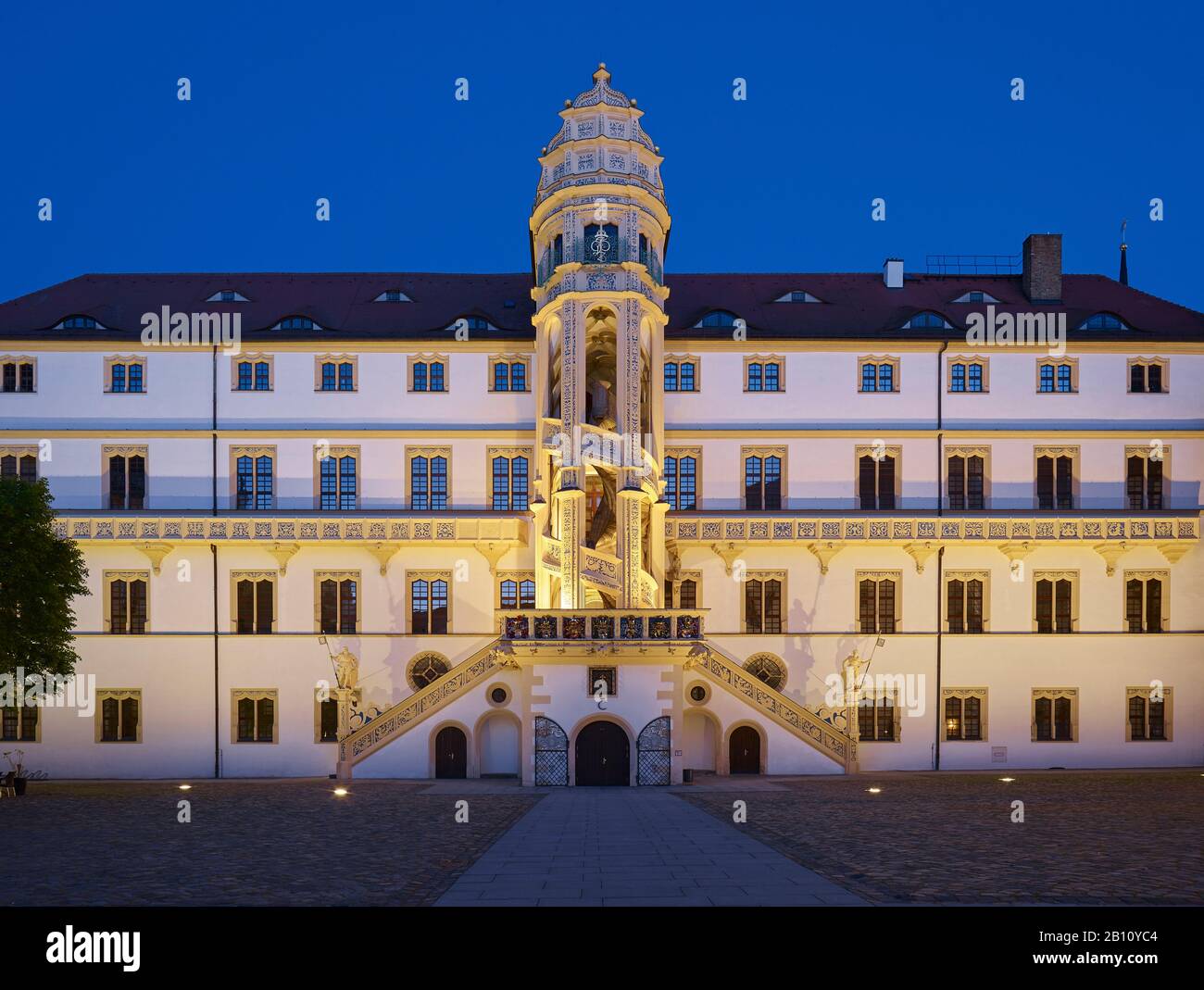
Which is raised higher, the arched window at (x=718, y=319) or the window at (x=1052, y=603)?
the arched window at (x=718, y=319)

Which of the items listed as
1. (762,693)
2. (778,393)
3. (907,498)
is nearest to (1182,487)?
(907,498)

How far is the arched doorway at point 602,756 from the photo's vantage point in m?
38.6

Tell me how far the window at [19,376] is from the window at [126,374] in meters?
3.02

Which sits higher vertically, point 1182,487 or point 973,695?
point 1182,487

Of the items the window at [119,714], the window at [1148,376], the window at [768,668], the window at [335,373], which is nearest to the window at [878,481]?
the window at [768,668]

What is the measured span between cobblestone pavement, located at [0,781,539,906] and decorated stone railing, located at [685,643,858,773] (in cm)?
872

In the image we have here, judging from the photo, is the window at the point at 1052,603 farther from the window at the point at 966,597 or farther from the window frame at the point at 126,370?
the window frame at the point at 126,370

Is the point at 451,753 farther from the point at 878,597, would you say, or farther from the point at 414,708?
the point at 878,597

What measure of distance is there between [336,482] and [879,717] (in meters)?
24.2

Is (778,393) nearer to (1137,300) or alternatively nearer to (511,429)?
(511,429)

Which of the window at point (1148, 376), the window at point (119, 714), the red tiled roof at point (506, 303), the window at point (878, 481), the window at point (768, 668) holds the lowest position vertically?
the window at point (119, 714)

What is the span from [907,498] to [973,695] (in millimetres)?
8406

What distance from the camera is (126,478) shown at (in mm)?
46500

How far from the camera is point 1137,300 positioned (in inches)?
1994
